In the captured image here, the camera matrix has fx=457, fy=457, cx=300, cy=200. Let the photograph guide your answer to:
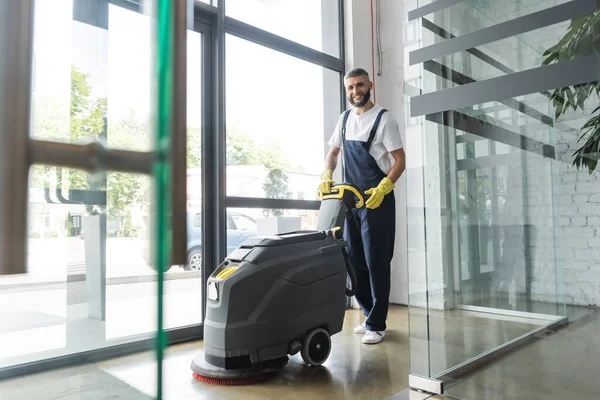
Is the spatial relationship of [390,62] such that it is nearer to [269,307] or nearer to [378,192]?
[378,192]

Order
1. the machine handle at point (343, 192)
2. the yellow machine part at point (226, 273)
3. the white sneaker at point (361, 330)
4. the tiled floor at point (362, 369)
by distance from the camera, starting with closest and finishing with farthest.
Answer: the tiled floor at point (362, 369) → the yellow machine part at point (226, 273) → the machine handle at point (343, 192) → the white sneaker at point (361, 330)

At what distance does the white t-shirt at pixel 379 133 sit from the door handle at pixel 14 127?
2.28 m

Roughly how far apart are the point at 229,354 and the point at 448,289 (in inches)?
33.7

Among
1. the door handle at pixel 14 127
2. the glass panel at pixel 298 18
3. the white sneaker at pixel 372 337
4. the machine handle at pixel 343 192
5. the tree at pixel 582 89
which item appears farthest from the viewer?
the glass panel at pixel 298 18

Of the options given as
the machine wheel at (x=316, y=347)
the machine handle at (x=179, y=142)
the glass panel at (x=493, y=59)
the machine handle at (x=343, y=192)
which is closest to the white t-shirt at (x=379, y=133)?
the machine handle at (x=343, y=192)

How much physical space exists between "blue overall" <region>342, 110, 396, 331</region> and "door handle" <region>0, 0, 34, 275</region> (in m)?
2.23

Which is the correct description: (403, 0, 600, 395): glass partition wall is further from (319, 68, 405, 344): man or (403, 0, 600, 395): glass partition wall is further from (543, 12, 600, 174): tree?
(319, 68, 405, 344): man

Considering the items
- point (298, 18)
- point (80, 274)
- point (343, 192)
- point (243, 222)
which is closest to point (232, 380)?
point (343, 192)

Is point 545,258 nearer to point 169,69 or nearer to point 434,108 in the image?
point 434,108

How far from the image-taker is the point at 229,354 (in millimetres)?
1706

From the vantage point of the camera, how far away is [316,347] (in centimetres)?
197

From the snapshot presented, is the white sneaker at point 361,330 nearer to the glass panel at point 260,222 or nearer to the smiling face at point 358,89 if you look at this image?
the glass panel at point 260,222

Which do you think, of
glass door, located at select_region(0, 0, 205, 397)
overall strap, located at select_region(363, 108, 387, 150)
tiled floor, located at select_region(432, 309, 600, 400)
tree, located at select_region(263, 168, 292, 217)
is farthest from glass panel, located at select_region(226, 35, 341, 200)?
glass door, located at select_region(0, 0, 205, 397)

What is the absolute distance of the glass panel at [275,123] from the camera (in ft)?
9.30
